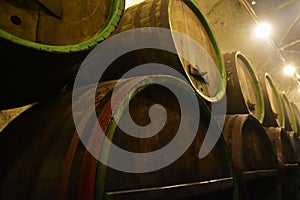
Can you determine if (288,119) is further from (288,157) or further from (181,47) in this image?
(181,47)

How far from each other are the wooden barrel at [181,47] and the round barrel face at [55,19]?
1.42ft

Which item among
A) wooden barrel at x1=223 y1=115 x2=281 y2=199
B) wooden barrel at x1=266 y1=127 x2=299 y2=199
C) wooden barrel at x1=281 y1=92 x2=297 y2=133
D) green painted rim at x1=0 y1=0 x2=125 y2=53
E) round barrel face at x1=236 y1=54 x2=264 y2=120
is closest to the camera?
green painted rim at x1=0 y1=0 x2=125 y2=53

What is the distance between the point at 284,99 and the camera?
439 cm

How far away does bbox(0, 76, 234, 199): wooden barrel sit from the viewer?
30.6 inches

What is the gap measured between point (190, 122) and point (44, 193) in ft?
2.61

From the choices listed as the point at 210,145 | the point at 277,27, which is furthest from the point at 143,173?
the point at 277,27

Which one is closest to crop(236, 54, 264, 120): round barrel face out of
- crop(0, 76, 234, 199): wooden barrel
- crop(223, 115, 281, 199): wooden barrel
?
crop(223, 115, 281, 199): wooden barrel

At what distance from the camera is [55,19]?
0.95m

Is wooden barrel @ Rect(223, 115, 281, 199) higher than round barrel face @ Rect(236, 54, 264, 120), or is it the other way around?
round barrel face @ Rect(236, 54, 264, 120)

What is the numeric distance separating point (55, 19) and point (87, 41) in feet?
0.44

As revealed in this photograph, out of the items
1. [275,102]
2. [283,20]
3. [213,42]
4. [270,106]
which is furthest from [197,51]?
[283,20]

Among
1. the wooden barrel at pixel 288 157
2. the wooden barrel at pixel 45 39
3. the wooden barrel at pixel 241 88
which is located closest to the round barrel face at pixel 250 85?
the wooden barrel at pixel 241 88

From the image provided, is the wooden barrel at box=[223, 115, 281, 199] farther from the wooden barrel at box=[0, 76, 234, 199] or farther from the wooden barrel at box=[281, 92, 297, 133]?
the wooden barrel at box=[281, 92, 297, 133]

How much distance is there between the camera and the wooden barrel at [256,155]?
6.01 feet
